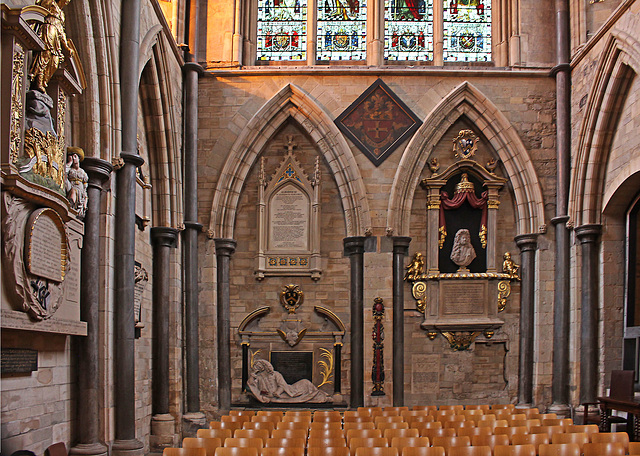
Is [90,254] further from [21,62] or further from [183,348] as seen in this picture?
[183,348]

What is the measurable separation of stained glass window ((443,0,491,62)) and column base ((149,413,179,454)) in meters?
8.35

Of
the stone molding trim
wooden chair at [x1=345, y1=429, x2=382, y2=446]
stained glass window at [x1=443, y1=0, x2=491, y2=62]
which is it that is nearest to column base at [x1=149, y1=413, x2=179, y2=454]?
wooden chair at [x1=345, y1=429, x2=382, y2=446]

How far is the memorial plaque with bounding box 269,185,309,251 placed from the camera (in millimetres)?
13938

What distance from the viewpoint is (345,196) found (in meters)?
13.9

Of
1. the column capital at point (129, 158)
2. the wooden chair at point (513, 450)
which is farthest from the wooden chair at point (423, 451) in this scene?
the column capital at point (129, 158)

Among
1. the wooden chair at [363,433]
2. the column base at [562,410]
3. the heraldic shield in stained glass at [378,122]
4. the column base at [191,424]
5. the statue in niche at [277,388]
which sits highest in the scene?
the heraldic shield in stained glass at [378,122]

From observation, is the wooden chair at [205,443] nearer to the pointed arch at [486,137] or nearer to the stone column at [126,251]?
the stone column at [126,251]

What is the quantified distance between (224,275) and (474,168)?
5058 millimetres

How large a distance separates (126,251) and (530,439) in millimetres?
5093

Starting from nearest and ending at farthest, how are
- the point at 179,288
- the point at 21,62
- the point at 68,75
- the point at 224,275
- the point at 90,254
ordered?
the point at 21,62 < the point at 68,75 < the point at 90,254 < the point at 179,288 < the point at 224,275

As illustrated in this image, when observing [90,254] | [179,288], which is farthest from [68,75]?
[179,288]

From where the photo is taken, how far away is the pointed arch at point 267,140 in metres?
13.7

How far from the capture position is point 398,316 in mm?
13477

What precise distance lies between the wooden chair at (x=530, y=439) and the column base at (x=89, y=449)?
4.38 meters
